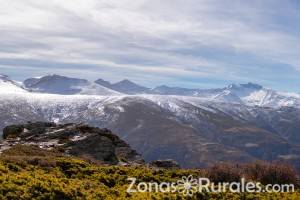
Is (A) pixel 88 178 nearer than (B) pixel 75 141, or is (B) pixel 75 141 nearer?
(A) pixel 88 178

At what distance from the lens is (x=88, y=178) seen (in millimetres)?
39906

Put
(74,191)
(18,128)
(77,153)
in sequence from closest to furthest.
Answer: (74,191), (77,153), (18,128)

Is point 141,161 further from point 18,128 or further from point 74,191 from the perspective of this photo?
point 74,191

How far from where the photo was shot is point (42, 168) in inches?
1615

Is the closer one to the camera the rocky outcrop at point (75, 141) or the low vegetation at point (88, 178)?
the low vegetation at point (88, 178)

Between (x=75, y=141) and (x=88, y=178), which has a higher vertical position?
(x=88, y=178)

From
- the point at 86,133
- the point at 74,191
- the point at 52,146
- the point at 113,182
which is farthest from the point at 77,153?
the point at 74,191

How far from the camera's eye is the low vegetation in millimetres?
30266

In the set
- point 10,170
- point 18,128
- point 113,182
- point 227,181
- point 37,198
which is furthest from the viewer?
point 18,128

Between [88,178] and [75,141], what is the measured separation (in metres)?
31.3

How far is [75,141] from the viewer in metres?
70.7

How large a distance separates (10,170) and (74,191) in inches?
305

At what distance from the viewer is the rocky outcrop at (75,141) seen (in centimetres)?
6650

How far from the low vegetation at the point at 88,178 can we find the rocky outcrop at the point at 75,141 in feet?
37.9
